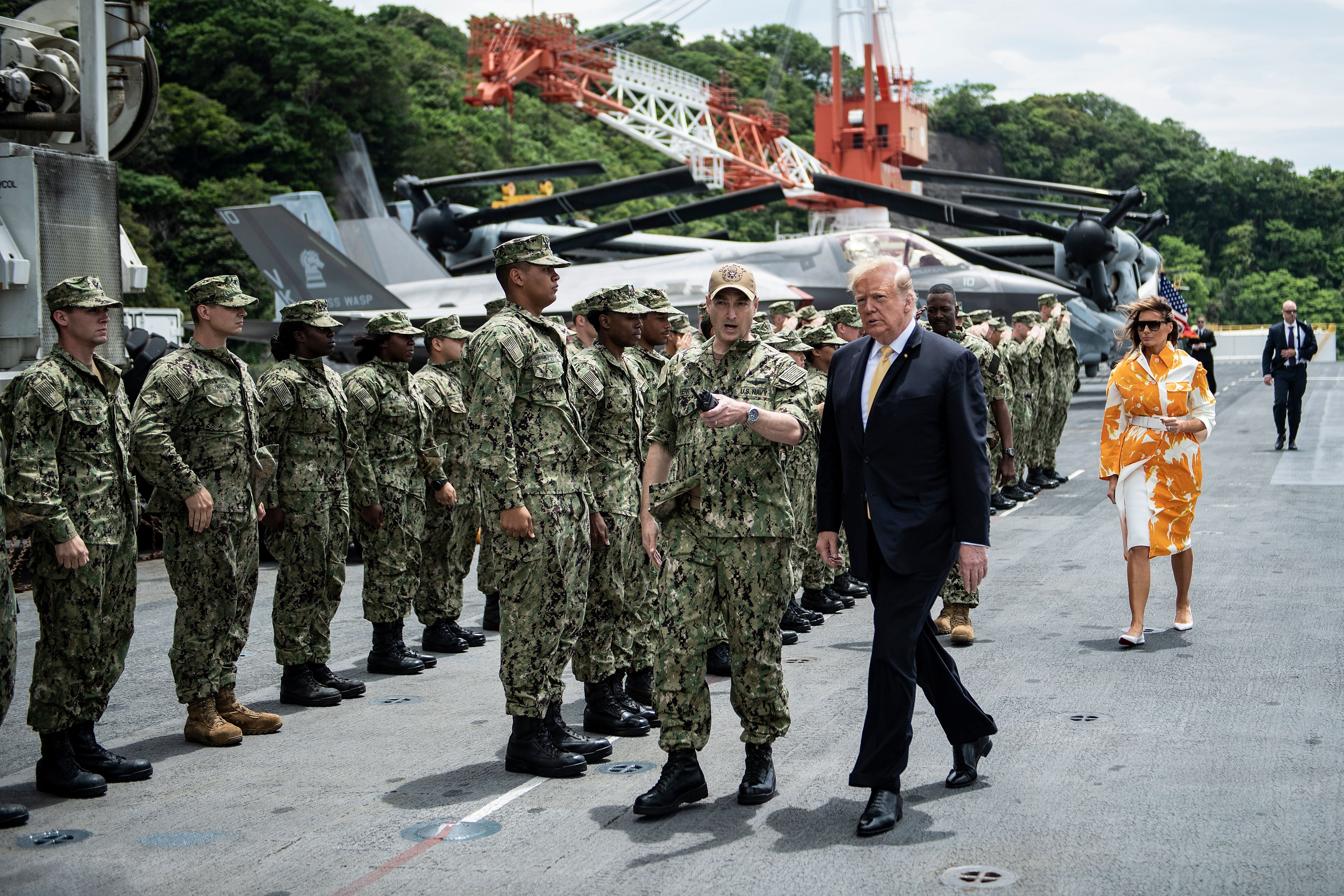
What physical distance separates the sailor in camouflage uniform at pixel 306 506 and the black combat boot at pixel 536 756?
1.61 m

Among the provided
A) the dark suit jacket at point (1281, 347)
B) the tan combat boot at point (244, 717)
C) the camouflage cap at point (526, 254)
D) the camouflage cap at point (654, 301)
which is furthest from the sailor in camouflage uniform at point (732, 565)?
the dark suit jacket at point (1281, 347)

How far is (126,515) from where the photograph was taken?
5.00 meters

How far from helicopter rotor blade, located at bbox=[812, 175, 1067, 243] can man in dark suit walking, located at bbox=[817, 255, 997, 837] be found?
17.5 m

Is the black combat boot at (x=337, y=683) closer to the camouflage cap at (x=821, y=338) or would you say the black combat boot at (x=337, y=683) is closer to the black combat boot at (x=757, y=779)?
the black combat boot at (x=757, y=779)

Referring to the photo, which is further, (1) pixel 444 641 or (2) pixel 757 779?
(1) pixel 444 641

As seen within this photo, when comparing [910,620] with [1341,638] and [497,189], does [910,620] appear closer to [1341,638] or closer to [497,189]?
[1341,638]

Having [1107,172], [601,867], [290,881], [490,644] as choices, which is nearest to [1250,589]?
[490,644]

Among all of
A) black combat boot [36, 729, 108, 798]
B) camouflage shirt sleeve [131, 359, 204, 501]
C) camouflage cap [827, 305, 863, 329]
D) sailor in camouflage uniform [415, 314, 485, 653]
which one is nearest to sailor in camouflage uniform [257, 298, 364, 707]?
camouflage shirt sleeve [131, 359, 204, 501]

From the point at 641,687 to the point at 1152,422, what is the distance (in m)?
3.24

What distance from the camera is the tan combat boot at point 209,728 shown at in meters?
5.27

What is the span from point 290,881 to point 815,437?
463cm

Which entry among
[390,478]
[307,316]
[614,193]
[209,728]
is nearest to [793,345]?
[390,478]

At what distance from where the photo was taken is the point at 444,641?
23.4 feet

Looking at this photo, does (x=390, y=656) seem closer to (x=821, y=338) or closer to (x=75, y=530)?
(x=75, y=530)
